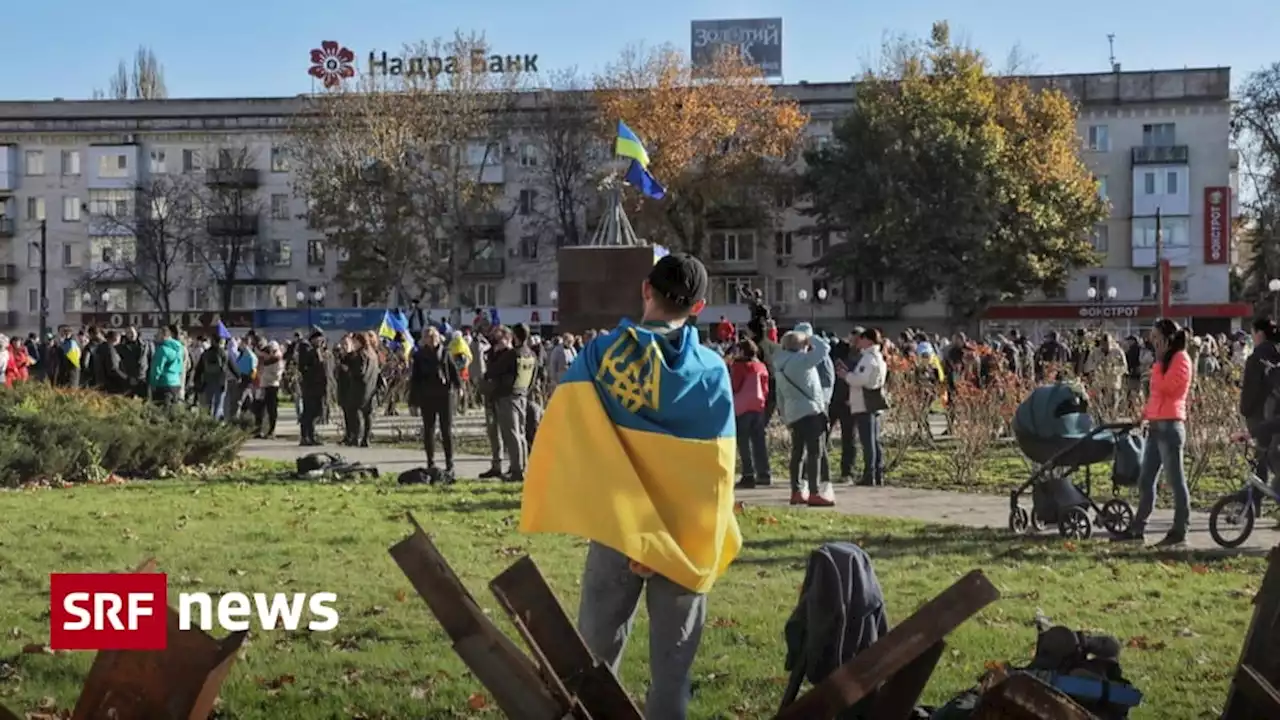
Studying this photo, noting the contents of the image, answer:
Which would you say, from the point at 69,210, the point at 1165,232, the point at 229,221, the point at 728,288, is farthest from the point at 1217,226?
the point at 69,210

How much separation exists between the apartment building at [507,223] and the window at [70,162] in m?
0.07

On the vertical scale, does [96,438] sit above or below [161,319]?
below

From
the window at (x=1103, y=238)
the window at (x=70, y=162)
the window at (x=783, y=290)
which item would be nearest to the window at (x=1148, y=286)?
the window at (x=1103, y=238)

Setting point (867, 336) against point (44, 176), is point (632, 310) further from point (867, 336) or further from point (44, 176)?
point (44, 176)

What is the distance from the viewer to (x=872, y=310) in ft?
219

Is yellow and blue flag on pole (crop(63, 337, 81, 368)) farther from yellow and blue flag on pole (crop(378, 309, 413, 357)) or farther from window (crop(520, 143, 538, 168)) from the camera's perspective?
window (crop(520, 143, 538, 168))

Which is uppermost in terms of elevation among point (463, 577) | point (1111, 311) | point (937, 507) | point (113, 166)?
point (113, 166)

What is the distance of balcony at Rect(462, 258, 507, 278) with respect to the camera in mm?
72312

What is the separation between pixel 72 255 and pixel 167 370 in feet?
197

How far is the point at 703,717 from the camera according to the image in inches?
247

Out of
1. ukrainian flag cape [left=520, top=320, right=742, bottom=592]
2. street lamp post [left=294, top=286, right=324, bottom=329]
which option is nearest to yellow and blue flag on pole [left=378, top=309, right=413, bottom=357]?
ukrainian flag cape [left=520, top=320, right=742, bottom=592]

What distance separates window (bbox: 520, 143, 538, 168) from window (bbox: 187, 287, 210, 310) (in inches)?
694

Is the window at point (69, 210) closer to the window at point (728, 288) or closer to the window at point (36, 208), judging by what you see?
the window at point (36, 208)

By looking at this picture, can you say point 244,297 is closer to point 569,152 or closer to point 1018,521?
point 569,152
